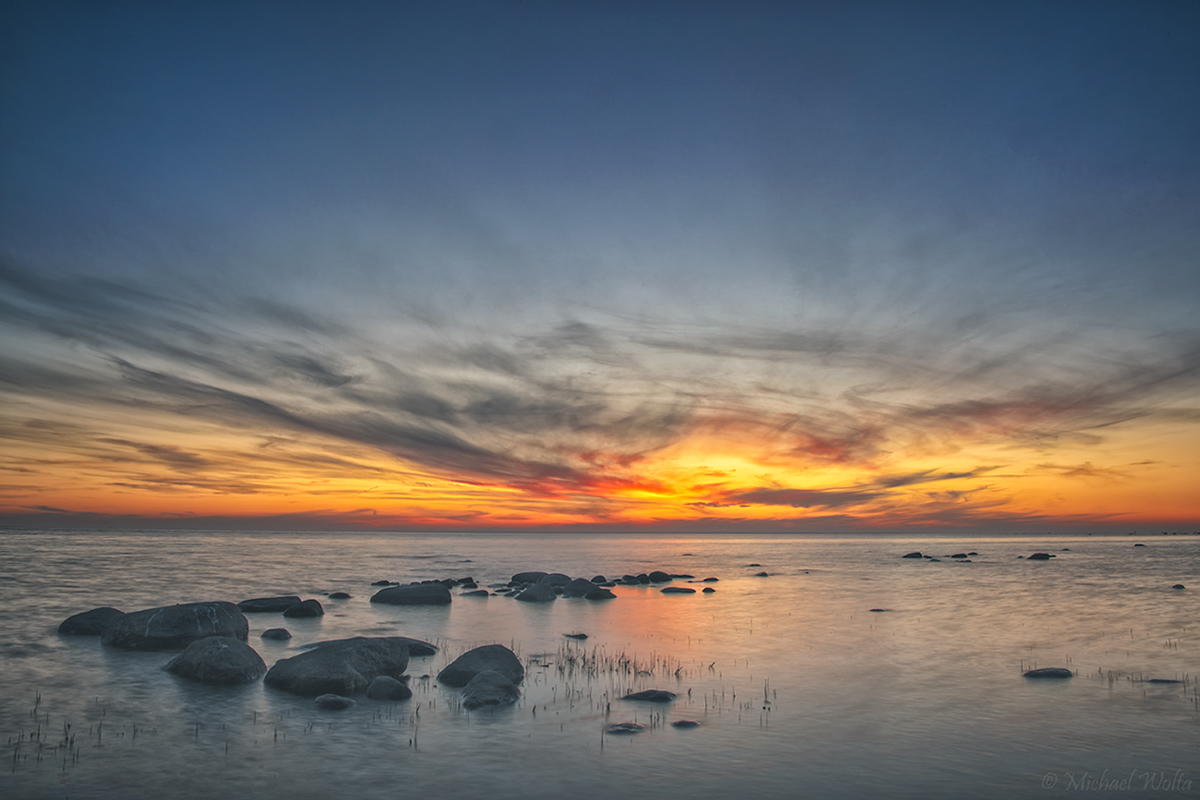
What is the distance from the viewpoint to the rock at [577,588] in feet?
145

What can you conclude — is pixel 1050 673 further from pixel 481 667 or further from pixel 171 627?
pixel 171 627

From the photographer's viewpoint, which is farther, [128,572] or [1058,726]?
[128,572]

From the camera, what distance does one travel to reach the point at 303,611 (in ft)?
104

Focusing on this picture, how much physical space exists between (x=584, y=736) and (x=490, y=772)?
2537 millimetres

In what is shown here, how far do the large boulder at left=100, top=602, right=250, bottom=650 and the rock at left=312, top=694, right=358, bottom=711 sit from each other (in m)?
8.52

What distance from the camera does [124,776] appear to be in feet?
→ 37.6

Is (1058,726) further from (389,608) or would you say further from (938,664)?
(389,608)

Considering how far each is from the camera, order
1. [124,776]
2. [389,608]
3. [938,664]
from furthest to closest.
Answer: [389,608] → [938,664] → [124,776]

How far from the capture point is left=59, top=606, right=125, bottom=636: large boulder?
82.2 ft

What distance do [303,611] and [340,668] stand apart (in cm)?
1680

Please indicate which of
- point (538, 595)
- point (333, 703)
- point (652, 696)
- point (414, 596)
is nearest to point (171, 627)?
point (333, 703)

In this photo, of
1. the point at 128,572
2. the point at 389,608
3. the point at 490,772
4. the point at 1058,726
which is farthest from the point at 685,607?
the point at 128,572

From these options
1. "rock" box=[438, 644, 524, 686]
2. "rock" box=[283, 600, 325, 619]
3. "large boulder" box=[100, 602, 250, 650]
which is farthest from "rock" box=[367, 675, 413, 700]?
"rock" box=[283, 600, 325, 619]

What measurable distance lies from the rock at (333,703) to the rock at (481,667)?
9.38 ft
